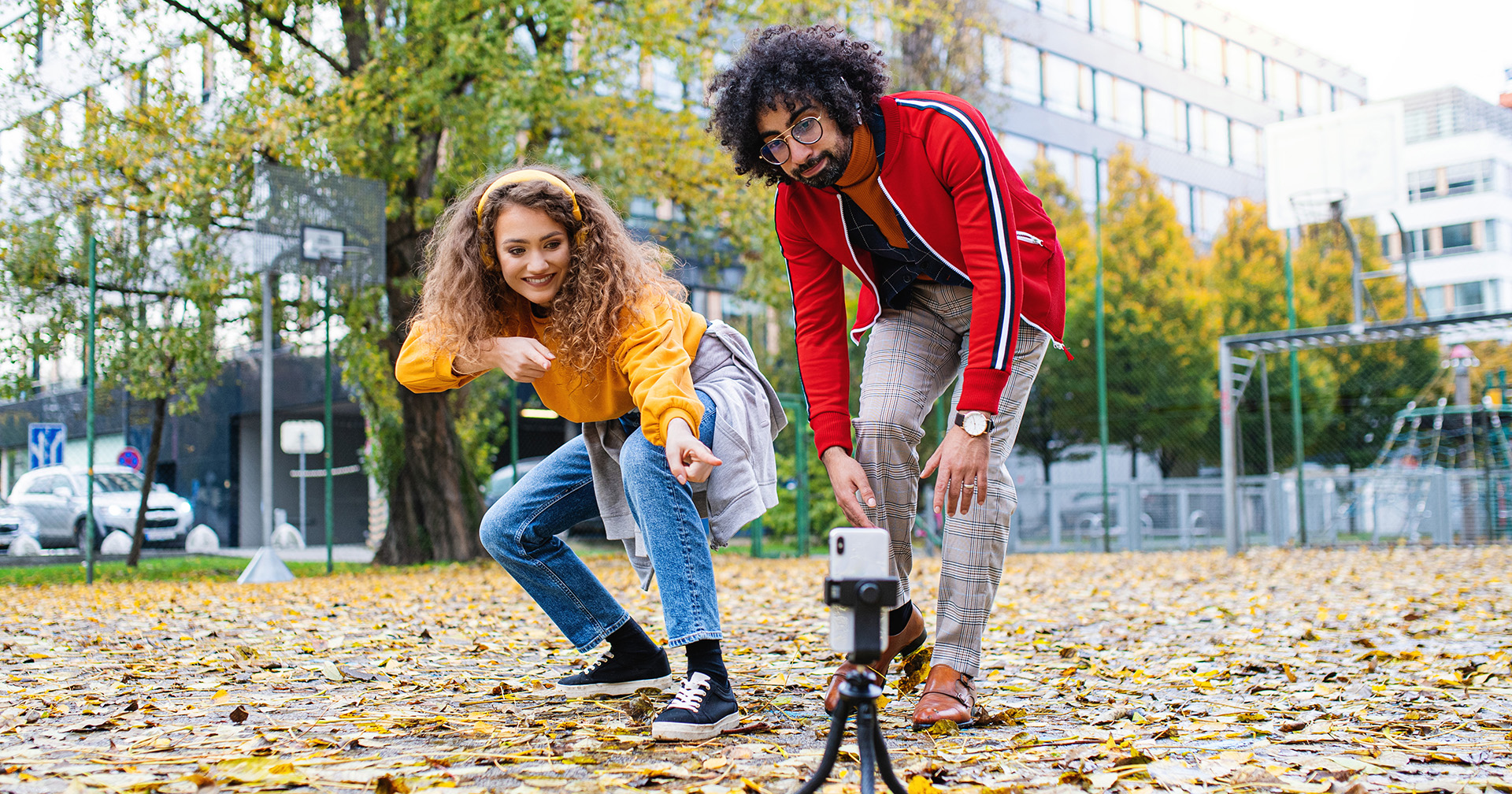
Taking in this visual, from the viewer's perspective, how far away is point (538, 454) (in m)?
14.2

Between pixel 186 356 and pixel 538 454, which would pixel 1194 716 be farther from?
pixel 538 454

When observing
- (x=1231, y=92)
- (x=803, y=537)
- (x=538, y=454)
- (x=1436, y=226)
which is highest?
(x=1231, y=92)

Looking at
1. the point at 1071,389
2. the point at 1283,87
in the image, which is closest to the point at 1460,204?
the point at 1283,87

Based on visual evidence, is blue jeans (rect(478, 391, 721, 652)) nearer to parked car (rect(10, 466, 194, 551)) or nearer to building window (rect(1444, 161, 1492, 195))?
parked car (rect(10, 466, 194, 551))

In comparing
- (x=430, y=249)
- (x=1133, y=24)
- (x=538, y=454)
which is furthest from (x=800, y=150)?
(x=1133, y=24)

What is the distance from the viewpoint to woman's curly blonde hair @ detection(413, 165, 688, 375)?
279cm

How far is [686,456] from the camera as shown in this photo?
251 centimetres

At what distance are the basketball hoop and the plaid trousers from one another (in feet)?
45.0

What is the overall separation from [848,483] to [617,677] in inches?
34.0

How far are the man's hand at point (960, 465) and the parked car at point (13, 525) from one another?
8.56 m

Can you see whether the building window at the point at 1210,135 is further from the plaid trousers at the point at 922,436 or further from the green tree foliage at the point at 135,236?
the plaid trousers at the point at 922,436

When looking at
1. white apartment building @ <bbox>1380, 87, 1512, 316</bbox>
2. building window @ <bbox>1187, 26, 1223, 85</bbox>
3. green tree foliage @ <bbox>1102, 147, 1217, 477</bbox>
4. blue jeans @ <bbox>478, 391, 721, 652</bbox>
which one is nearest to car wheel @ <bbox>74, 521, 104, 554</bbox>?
blue jeans @ <bbox>478, 391, 721, 652</bbox>

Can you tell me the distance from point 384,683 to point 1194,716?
217 cm

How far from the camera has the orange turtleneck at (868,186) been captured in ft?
9.15
